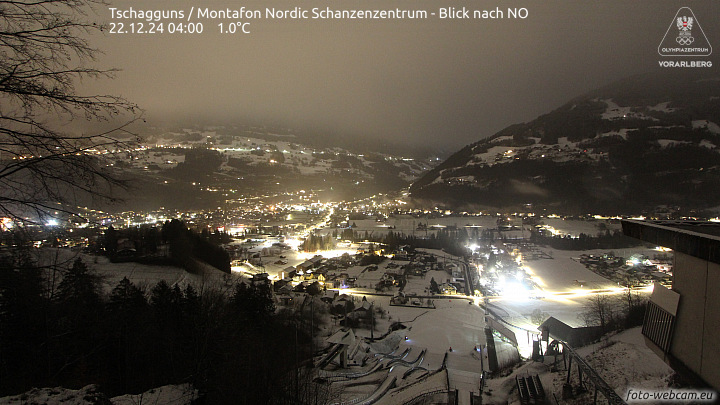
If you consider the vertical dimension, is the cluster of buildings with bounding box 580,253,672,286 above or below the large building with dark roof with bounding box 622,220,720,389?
below

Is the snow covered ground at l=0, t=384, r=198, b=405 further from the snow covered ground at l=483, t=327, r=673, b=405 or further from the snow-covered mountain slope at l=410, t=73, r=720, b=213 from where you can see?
the snow-covered mountain slope at l=410, t=73, r=720, b=213

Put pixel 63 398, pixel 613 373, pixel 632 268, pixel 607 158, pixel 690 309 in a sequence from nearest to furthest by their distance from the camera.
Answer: pixel 690 309, pixel 63 398, pixel 613 373, pixel 632 268, pixel 607 158

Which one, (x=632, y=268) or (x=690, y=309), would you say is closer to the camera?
(x=690, y=309)

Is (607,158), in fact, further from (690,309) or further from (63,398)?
(63,398)

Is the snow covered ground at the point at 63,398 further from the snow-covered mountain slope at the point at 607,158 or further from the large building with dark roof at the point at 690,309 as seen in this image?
the snow-covered mountain slope at the point at 607,158

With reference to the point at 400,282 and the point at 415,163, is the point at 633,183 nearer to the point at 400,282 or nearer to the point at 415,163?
the point at 400,282

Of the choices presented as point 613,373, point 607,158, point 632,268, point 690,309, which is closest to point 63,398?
point 690,309

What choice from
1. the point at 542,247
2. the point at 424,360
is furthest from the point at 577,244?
the point at 424,360

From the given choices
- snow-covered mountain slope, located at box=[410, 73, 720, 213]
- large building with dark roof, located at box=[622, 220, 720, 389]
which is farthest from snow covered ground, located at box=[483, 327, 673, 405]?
snow-covered mountain slope, located at box=[410, 73, 720, 213]

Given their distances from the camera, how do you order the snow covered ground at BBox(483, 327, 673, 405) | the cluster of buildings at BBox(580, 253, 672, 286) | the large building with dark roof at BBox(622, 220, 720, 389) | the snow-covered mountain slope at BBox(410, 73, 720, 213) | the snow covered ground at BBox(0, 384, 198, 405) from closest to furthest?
the large building with dark roof at BBox(622, 220, 720, 389) → the snow covered ground at BBox(0, 384, 198, 405) → the snow covered ground at BBox(483, 327, 673, 405) → the cluster of buildings at BBox(580, 253, 672, 286) → the snow-covered mountain slope at BBox(410, 73, 720, 213)
